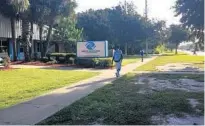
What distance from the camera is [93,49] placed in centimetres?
3056

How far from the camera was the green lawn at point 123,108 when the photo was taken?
783 centimetres

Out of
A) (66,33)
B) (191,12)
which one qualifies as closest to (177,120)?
(191,12)

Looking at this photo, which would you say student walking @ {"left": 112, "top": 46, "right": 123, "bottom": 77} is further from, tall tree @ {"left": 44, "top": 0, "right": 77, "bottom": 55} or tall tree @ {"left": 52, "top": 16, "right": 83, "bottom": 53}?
tall tree @ {"left": 52, "top": 16, "right": 83, "bottom": 53}

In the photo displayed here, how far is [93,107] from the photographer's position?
9352mm

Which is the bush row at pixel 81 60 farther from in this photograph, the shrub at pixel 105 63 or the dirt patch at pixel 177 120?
the dirt patch at pixel 177 120

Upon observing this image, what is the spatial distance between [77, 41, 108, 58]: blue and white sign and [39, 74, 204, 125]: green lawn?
18.3 m

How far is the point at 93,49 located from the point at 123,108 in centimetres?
2157

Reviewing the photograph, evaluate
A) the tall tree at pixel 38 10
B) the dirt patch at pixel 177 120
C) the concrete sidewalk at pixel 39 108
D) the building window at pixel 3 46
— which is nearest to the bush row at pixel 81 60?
the tall tree at pixel 38 10

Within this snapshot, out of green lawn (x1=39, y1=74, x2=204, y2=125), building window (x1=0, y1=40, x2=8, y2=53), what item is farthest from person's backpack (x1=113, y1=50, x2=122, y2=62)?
building window (x1=0, y1=40, x2=8, y2=53)

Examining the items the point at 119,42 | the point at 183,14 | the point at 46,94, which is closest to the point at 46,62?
the point at 183,14

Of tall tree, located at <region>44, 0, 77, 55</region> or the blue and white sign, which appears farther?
tall tree, located at <region>44, 0, 77, 55</region>

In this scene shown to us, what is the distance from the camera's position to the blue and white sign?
30438 mm

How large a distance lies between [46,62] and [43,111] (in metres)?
24.6

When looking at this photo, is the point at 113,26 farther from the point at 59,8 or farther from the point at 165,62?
the point at 59,8
